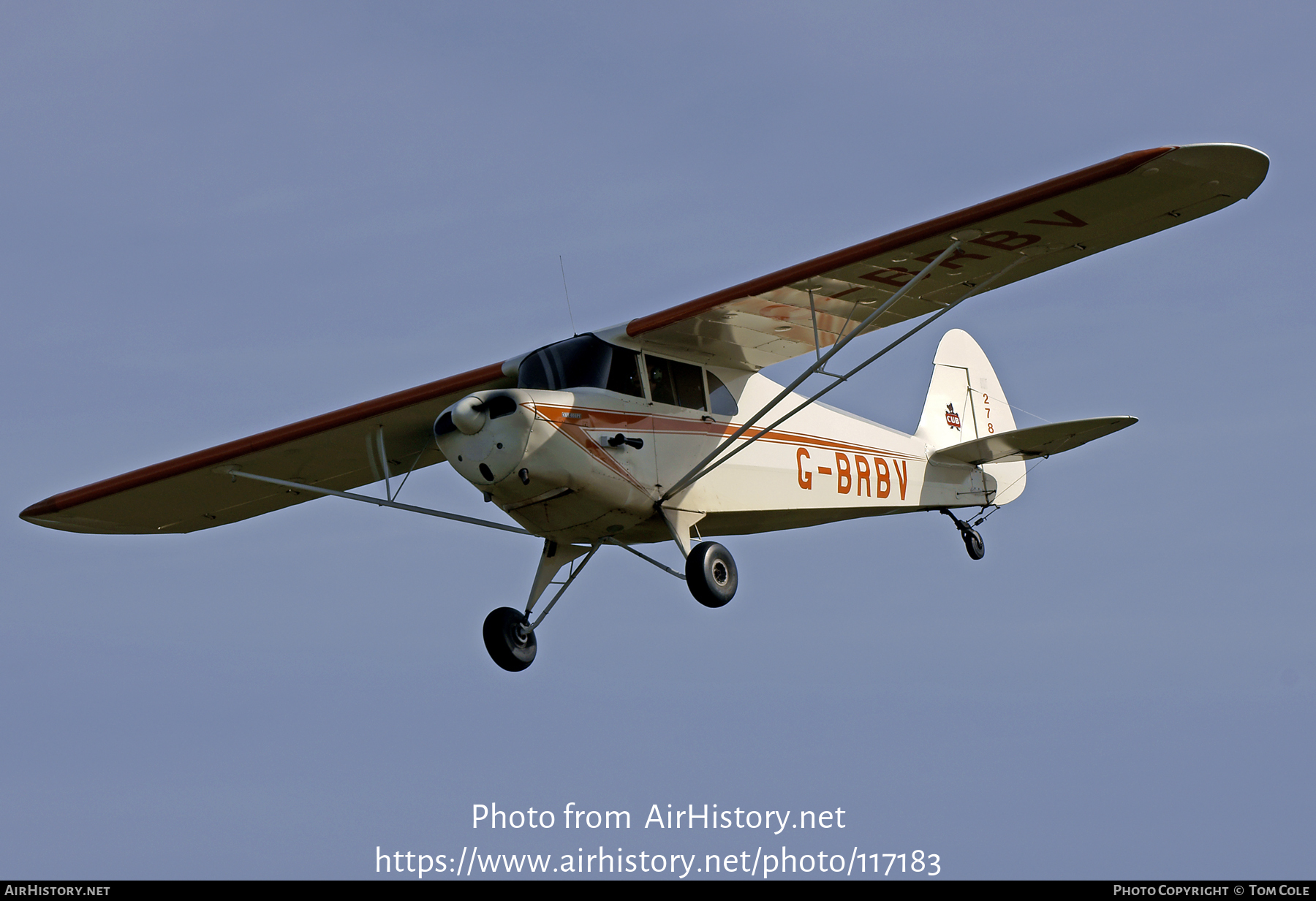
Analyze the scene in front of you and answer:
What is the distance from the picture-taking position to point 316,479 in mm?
16156

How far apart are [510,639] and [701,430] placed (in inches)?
95.9

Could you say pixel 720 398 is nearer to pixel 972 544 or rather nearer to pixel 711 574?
pixel 711 574

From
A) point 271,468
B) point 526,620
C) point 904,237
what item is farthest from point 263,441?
point 904,237

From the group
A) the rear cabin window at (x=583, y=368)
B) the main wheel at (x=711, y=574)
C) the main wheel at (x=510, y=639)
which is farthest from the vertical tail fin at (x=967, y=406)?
the main wheel at (x=510, y=639)

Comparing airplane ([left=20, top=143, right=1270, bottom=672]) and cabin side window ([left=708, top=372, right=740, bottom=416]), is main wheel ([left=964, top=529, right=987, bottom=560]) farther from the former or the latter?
cabin side window ([left=708, top=372, right=740, bottom=416])

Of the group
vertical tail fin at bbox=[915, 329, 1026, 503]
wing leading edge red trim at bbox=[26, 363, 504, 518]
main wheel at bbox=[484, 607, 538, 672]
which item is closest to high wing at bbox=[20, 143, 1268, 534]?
wing leading edge red trim at bbox=[26, 363, 504, 518]

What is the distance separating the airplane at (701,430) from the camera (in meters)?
12.4

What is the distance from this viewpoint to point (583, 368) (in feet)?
43.9

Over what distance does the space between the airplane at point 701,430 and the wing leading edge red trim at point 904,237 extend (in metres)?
0.01

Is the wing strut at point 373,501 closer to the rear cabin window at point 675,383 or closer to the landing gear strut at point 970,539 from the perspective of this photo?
the rear cabin window at point 675,383

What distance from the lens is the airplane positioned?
12.4 meters

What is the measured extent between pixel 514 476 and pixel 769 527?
328 cm

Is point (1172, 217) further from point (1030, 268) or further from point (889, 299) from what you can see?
point (889, 299)

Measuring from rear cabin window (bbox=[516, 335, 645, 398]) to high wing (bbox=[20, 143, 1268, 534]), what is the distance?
0.19 m
